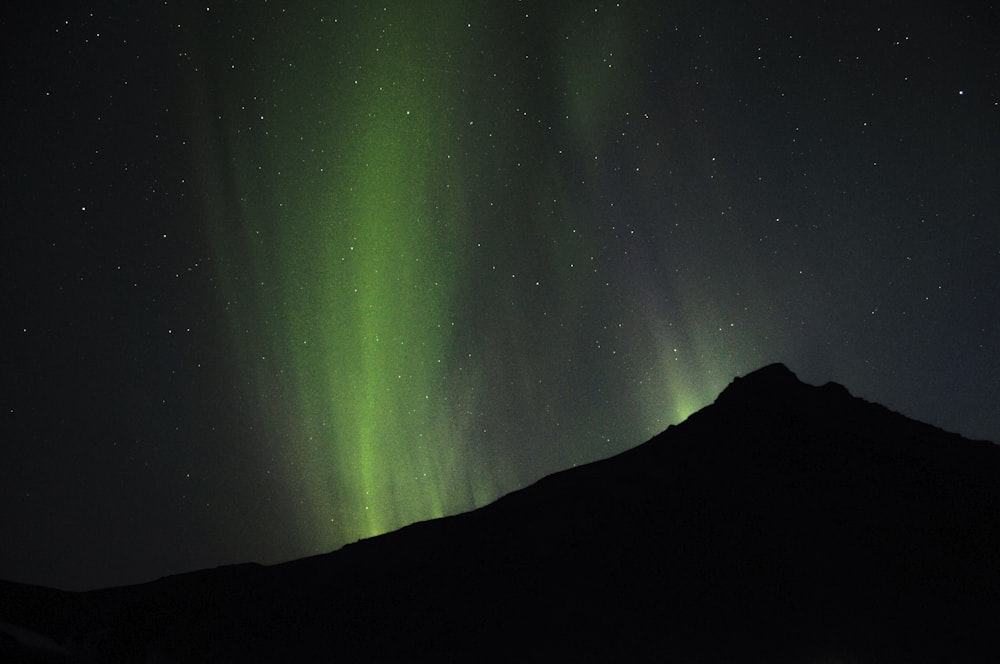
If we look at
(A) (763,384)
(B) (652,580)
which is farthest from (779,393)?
(B) (652,580)

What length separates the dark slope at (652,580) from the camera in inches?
640

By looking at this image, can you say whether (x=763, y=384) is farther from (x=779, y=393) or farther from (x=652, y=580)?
(x=652, y=580)

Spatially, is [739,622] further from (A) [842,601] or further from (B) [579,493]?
(B) [579,493]

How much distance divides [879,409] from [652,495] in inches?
470

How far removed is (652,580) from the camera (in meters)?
18.9

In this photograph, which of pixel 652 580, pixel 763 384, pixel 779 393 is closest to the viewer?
pixel 652 580

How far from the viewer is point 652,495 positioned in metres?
23.4

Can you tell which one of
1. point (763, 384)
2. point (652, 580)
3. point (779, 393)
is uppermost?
point (763, 384)

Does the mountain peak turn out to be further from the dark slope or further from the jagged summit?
the dark slope

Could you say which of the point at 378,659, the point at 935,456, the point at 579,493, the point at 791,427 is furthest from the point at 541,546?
the point at 935,456

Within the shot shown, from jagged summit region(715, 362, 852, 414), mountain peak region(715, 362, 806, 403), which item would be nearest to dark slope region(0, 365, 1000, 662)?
jagged summit region(715, 362, 852, 414)

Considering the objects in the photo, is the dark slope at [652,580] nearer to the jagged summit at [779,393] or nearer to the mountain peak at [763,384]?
the jagged summit at [779,393]

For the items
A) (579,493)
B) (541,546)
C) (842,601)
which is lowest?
(842,601)

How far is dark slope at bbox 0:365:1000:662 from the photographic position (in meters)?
16.3
